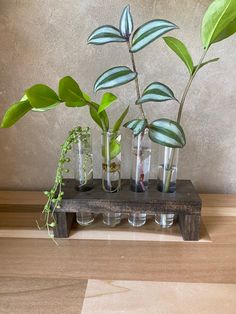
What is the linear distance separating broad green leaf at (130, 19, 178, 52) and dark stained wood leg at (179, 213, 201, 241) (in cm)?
38

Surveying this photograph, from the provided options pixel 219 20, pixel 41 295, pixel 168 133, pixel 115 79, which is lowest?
pixel 41 295

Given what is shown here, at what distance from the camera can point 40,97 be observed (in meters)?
0.52

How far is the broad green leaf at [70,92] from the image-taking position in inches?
20.4

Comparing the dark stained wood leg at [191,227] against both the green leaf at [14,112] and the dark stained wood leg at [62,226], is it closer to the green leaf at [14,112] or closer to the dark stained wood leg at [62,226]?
the dark stained wood leg at [62,226]

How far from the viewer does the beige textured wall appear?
70cm

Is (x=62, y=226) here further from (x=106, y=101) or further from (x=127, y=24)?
(x=127, y=24)

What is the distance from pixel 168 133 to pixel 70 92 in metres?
0.21

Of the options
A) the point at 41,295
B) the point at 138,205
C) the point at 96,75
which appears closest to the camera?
the point at 41,295

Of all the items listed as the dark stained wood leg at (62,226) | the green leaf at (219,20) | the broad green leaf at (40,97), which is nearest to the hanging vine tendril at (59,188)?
the dark stained wood leg at (62,226)

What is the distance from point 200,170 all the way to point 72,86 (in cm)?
48

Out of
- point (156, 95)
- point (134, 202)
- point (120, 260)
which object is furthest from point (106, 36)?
point (120, 260)

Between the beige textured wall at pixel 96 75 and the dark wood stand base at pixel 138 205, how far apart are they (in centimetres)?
19

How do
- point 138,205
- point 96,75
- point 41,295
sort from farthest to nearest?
point 96,75 < point 138,205 < point 41,295

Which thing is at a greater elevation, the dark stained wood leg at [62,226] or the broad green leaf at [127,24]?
the broad green leaf at [127,24]
